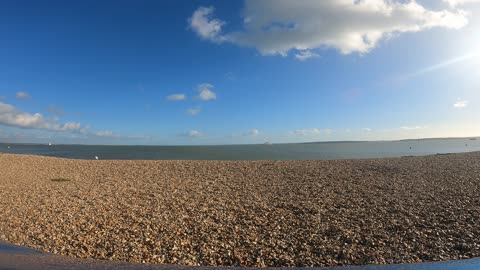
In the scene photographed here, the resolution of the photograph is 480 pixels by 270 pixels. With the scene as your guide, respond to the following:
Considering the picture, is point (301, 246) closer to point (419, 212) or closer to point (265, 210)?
point (265, 210)

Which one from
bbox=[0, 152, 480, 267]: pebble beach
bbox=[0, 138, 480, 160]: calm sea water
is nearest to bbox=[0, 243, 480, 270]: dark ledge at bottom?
bbox=[0, 152, 480, 267]: pebble beach

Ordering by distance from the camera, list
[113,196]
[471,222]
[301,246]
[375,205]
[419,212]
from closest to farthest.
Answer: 1. [301,246]
2. [471,222]
3. [419,212]
4. [375,205]
5. [113,196]

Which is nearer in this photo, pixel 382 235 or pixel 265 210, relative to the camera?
pixel 382 235

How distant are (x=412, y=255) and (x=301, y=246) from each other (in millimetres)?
2150

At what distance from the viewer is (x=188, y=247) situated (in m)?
6.79

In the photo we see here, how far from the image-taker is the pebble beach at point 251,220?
6.45 metres

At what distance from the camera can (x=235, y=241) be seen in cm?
710

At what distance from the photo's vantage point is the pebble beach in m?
6.45

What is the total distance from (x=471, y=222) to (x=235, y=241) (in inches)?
245

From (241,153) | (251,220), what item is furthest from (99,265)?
(241,153)

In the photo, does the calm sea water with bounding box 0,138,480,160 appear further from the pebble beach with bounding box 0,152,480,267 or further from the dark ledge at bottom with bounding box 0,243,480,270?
the dark ledge at bottom with bounding box 0,243,480,270

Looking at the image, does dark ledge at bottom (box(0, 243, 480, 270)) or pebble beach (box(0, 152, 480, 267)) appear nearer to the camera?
dark ledge at bottom (box(0, 243, 480, 270))

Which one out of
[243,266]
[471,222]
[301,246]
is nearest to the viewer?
[243,266]

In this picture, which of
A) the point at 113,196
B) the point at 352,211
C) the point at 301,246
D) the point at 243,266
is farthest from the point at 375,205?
the point at 113,196
